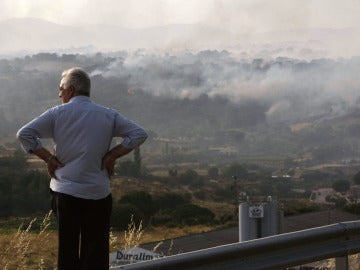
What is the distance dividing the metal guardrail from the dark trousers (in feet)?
0.86

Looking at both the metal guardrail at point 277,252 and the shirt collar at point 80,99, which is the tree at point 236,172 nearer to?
the metal guardrail at point 277,252

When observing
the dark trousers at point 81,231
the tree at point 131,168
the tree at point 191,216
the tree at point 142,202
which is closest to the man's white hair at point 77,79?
the dark trousers at point 81,231

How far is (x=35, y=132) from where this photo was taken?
5574 millimetres

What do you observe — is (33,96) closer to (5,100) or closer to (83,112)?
(5,100)

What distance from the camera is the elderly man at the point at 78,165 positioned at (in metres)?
5.59

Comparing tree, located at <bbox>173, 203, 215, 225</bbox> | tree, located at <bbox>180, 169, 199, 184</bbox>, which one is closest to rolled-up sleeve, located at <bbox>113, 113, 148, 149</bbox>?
tree, located at <bbox>173, 203, 215, 225</bbox>

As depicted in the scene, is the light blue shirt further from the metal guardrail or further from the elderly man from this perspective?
the metal guardrail

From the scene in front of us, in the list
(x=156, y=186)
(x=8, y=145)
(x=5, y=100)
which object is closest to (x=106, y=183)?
(x=8, y=145)

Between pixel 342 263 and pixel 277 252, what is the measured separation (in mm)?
858

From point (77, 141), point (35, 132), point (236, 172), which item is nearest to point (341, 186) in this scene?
point (236, 172)

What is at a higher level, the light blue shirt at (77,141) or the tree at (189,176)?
the light blue shirt at (77,141)

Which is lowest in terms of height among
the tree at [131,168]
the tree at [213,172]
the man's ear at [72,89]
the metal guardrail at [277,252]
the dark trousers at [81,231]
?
the tree at [213,172]

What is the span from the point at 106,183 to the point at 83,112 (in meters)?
0.51

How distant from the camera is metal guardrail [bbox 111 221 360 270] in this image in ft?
18.8
